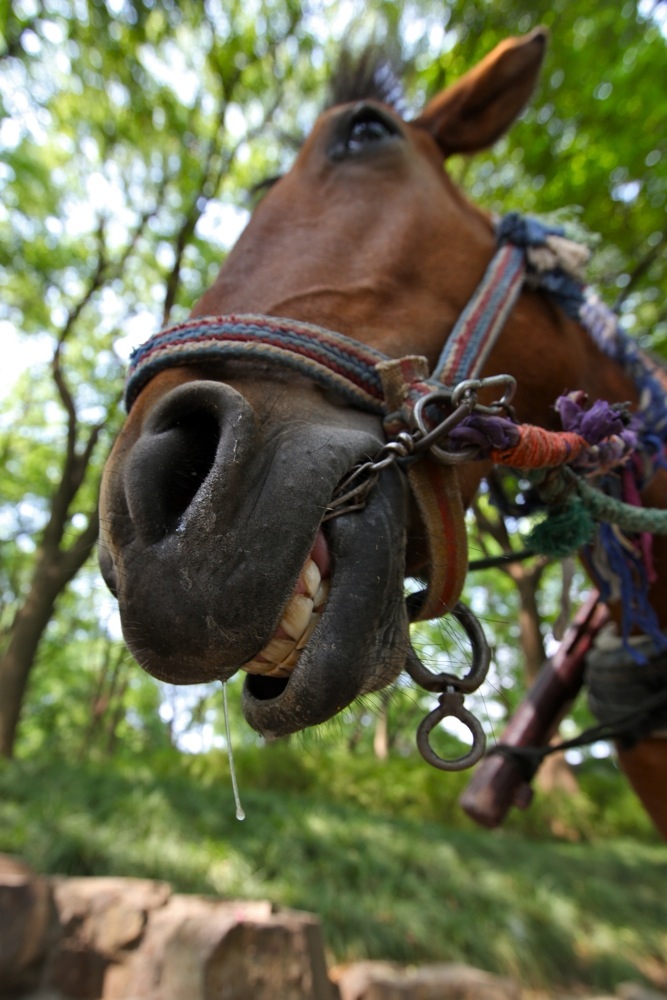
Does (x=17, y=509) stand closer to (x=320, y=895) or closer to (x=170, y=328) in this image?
(x=320, y=895)

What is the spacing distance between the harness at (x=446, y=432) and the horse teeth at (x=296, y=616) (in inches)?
5.5

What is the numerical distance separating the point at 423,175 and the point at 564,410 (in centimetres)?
77

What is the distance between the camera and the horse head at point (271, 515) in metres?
0.85

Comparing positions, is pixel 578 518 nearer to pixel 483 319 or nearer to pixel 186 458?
pixel 483 319

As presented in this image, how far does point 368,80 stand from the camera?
1966 mm

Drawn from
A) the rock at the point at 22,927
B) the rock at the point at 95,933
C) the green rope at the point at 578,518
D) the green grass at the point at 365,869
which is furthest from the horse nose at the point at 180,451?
the green grass at the point at 365,869

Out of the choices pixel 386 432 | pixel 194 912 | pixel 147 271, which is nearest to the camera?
pixel 386 432

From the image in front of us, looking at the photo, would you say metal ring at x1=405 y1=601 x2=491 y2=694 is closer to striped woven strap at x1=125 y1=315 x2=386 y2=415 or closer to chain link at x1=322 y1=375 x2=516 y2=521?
chain link at x1=322 y1=375 x2=516 y2=521

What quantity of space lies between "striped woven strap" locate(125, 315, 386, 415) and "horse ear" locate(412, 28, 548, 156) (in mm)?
1158

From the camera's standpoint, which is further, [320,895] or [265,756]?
[265,756]

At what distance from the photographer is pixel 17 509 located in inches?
546

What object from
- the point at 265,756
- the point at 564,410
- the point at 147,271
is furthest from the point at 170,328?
the point at 147,271

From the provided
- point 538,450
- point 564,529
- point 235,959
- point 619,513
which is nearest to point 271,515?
point 538,450

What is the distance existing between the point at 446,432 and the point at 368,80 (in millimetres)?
1513
